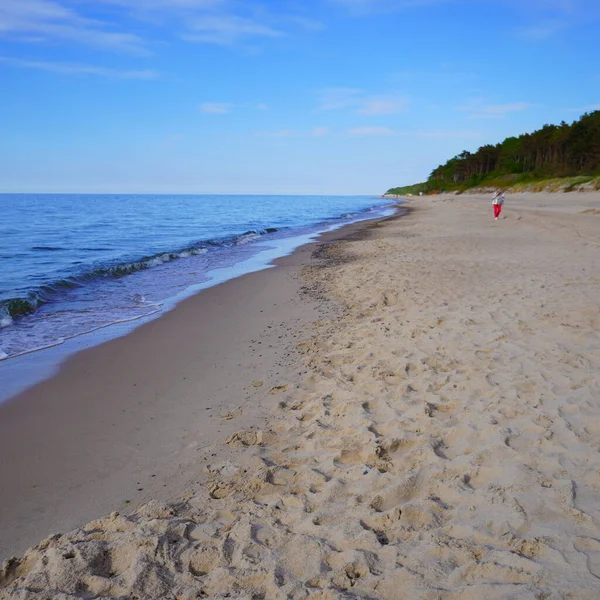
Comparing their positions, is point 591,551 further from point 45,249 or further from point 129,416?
point 45,249

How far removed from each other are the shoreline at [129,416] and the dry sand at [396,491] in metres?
0.31

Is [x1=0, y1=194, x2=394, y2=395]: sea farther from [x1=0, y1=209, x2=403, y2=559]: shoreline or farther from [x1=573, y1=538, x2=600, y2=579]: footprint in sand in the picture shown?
[x1=573, y1=538, x2=600, y2=579]: footprint in sand

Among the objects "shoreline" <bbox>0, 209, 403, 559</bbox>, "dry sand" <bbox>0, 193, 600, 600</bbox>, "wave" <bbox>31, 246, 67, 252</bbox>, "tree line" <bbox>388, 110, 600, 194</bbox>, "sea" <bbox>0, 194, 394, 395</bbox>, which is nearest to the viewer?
"dry sand" <bbox>0, 193, 600, 600</bbox>

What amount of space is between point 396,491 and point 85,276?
513 inches

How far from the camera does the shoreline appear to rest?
3518 mm

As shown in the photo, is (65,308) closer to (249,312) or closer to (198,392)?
(249,312)

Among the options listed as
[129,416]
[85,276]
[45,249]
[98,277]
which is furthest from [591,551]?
[45,249]

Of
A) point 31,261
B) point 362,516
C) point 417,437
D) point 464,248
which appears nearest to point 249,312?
point 417,437

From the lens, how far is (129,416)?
4867mm

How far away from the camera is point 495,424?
3.91 m

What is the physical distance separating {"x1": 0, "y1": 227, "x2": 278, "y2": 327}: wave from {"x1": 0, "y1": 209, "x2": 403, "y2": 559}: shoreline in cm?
337

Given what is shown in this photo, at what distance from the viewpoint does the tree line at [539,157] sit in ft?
178

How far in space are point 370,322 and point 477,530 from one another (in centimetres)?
482

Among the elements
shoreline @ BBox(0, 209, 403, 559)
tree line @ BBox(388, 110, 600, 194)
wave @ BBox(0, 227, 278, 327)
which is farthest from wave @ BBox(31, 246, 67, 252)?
→ tree line @ BBox(388, 110, 600, 194)
